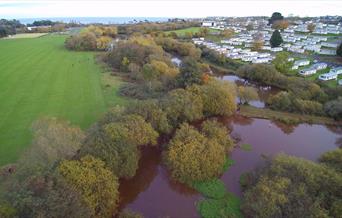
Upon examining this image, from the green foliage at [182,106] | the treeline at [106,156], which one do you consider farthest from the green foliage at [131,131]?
the green foliage at [182,106]

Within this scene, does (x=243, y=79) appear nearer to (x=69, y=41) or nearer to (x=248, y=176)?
(x=248, y=176)

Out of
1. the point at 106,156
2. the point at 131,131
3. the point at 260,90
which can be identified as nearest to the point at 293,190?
the point at 131,131

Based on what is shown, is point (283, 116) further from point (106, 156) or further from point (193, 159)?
point (106, 156)

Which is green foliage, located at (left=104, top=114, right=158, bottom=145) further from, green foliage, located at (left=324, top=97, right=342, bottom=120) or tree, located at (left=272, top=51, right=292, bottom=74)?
tree, located at (left=272, top=51, right=292, bottom=74)

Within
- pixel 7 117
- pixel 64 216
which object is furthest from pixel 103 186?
pixel 7 117

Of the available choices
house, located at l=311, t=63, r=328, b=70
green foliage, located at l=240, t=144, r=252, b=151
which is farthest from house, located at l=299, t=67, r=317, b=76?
green foliage, located at l=240, t=144, r=252, b=151
